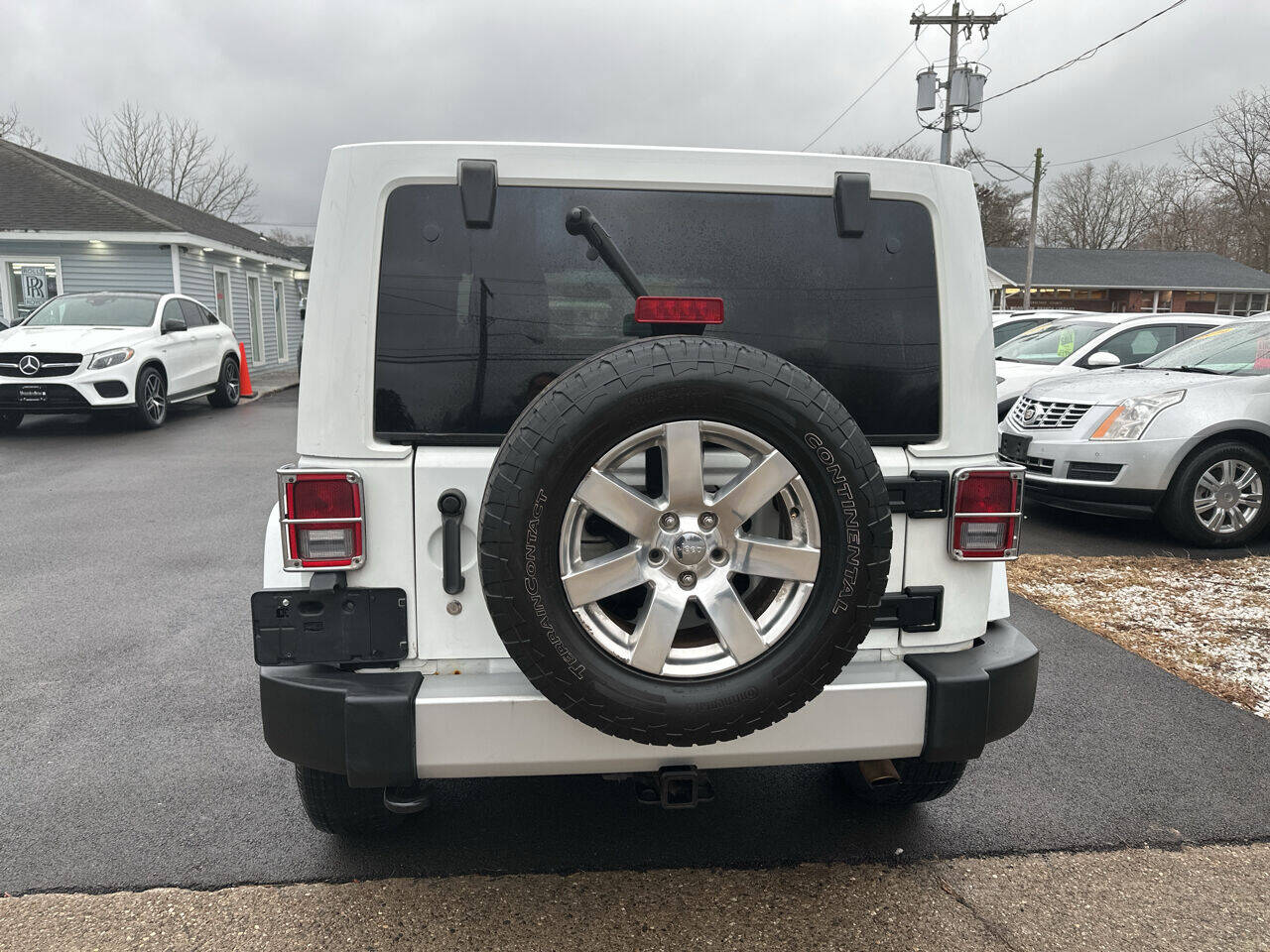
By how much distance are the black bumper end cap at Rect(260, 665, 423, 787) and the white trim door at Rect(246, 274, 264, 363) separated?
→ 23.2m

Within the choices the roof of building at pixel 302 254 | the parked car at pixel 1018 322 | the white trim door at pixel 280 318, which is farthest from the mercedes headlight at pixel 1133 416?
the roof of building at pixel 302 254

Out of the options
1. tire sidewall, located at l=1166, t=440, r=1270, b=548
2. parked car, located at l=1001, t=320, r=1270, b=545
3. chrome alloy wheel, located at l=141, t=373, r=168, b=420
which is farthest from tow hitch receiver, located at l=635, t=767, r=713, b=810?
chrome alloy wheel, located at l=141, t=373, r=168, b=420

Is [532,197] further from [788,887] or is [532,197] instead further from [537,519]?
[788,887]

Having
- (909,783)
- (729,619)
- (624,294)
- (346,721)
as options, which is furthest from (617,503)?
(909,783)

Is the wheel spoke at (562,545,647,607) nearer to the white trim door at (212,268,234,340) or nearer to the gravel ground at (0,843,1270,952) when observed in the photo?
the gravel ground at (0,843,1270,952)

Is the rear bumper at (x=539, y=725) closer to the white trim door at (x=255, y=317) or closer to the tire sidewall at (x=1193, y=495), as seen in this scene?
the tire sidewall at (x=1193, y=495)

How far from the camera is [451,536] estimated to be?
228 centimetres

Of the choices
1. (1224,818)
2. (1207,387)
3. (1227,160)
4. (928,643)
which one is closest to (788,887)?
(928,643)

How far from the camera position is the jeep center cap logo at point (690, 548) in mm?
2074

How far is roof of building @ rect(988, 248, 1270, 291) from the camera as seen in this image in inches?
1736

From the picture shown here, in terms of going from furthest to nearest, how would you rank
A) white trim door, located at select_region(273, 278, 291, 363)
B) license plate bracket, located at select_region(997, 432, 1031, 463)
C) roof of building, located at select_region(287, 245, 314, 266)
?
1. roof of building, located at select_region(287, 245, 314, 266)
2. white trim door, located at select_region(273, 278, 291, 363)
3. license plate bracket, located at select_region(997, 432, 1031, 463)

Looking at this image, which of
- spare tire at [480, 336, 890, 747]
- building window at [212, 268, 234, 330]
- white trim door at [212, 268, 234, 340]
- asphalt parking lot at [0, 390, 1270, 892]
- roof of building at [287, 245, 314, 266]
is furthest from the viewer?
roof of building at [287, 245, 314, 266]

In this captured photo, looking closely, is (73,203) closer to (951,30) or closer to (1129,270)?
(951,30)

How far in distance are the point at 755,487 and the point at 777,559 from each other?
19 cm
